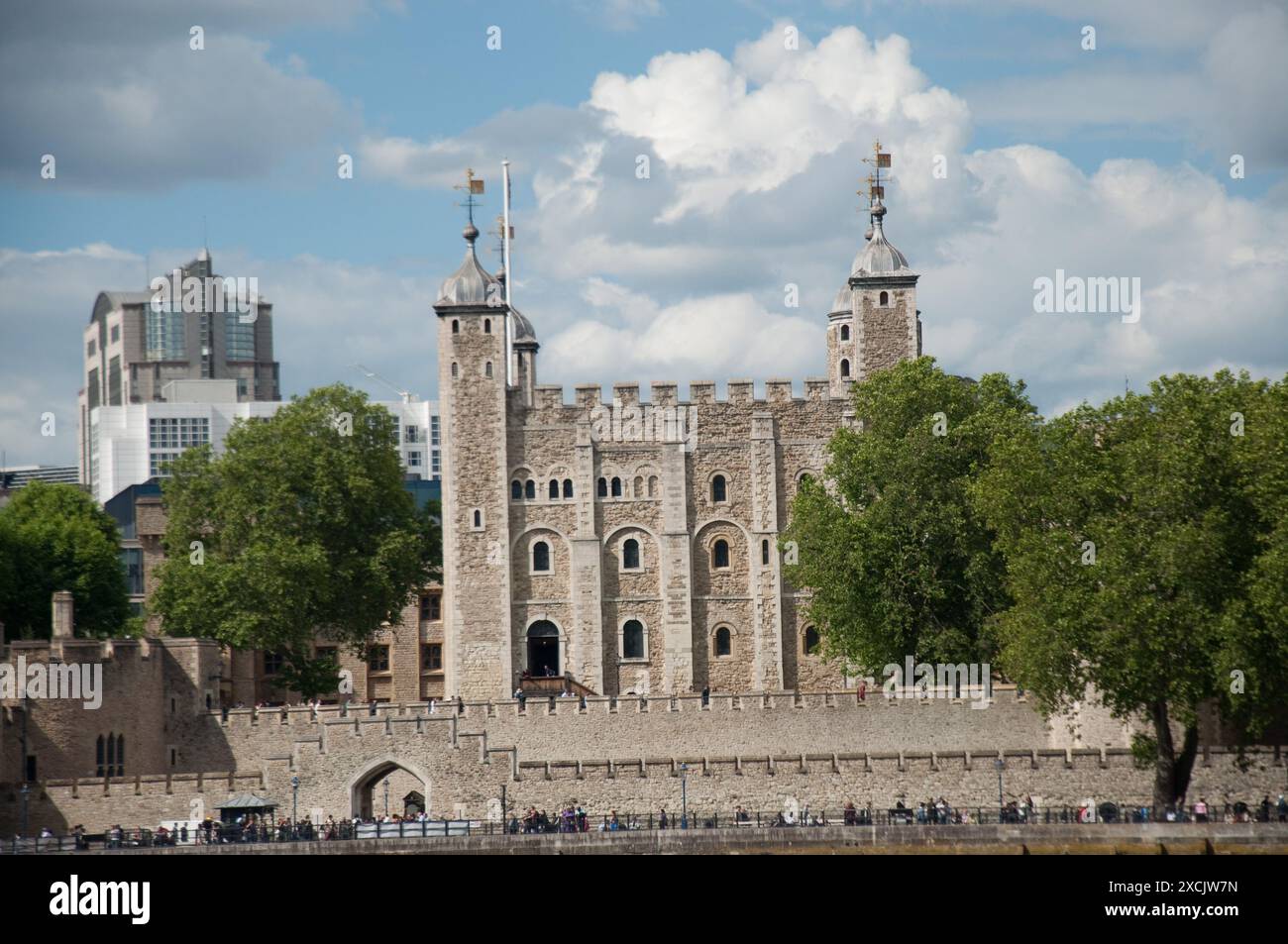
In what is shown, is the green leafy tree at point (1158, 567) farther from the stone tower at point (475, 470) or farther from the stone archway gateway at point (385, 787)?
the stone tower at point (475, 470)

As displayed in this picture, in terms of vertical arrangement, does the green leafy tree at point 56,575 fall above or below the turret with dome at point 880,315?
below

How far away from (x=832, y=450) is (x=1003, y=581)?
890cm

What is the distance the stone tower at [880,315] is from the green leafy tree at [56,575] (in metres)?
24.3

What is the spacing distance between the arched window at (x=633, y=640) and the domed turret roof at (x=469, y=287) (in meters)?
11.5

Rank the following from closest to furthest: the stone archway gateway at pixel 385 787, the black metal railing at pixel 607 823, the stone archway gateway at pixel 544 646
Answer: the black metal railing at pixel 607 823
the stone archway gateway at pixel 385 787
the stone archway gateway at pixel 544 646

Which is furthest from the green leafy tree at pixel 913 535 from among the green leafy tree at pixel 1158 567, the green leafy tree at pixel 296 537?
the green leafy tree at pixel 296 537

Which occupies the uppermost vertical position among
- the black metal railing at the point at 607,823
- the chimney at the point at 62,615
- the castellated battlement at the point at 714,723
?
the chimney at the point at 62,615

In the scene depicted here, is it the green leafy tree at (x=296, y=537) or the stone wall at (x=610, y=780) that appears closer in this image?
the stone wall at (x=610, y=780)

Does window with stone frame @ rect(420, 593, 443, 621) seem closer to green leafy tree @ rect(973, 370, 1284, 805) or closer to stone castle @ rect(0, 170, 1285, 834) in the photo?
stone castle @ rect(0, 170, 1285, 834)

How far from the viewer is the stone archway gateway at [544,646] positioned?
84.4 meters

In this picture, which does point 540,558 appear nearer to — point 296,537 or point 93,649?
point 296,537

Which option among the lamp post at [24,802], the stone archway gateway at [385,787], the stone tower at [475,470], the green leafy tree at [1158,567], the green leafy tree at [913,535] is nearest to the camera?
the green leafy tree at [1158,567]

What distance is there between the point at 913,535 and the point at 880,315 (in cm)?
1281

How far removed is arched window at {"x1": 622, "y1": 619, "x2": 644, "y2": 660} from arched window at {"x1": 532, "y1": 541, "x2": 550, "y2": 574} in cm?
324
